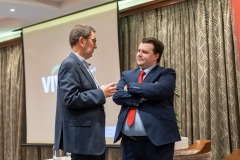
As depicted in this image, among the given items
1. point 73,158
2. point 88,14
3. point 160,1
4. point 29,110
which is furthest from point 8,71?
point 73,158

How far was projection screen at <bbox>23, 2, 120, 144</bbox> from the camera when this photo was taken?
5.14 m

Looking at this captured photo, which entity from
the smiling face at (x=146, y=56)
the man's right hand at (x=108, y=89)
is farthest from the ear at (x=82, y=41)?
the smiling face at (x=146, y=56)

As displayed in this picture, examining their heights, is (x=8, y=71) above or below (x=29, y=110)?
above

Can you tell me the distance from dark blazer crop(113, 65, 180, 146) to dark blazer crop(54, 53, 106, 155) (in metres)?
0.26

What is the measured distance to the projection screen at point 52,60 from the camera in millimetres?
5141

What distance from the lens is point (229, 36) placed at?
13.5 feet

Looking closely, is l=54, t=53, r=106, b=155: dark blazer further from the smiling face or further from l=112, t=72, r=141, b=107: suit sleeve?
the smiling face

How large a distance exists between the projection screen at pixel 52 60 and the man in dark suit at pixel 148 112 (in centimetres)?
265

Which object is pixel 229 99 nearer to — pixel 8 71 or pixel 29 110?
pixel 29 110

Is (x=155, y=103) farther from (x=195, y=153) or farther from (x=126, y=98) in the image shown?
(x=195, y=153)

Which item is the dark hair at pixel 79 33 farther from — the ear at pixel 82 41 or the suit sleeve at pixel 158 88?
the suit sleeve at pixel 158 88

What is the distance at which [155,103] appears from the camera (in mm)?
2260

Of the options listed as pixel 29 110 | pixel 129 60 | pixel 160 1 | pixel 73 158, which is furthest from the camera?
pixel 29 110

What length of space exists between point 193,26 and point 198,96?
2.81 feet
